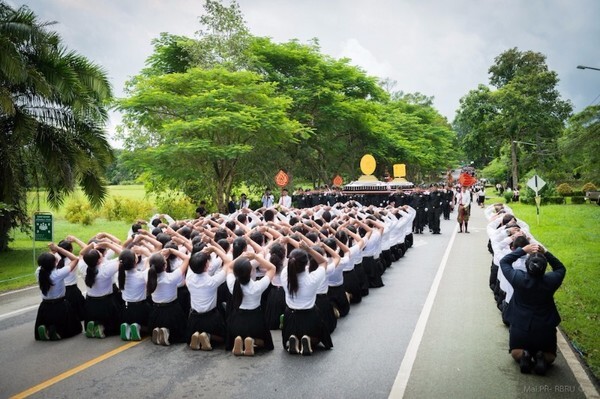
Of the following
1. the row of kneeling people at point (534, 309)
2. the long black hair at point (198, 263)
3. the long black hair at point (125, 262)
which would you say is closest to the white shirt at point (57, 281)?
the long black hair at point (125, 262)

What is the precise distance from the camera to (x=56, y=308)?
7.74 meters

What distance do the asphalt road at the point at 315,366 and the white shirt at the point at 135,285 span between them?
72 cm

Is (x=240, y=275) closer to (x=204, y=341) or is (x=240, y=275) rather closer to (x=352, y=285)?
(x=204, y=341)

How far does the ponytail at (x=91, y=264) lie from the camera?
736cm

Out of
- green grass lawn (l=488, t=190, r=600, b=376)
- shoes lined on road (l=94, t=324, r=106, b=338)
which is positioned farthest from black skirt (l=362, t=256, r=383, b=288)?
shoes lined on road (l=94, t=324, r=106, b=338)

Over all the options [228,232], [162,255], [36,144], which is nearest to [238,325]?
[162,255]

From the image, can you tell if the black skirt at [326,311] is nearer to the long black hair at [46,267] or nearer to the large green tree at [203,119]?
the long black hair at [46,267]

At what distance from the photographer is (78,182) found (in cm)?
1582

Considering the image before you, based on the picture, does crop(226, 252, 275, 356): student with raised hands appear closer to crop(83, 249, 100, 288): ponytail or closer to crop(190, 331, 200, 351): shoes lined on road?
crop(190, 331, 200, 351): shoes lined on road

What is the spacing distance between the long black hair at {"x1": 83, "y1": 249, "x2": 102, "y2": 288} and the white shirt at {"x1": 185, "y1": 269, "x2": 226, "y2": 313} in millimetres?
1551

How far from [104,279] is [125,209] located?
26.2 meters

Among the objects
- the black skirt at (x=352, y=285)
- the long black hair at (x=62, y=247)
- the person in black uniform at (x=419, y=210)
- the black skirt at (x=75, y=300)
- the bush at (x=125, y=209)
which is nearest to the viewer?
the long black hair at (x=62, y=247)

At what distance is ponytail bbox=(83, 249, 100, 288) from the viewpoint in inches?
290

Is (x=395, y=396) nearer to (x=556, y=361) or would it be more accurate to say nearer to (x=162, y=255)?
(x=556, y=361)
